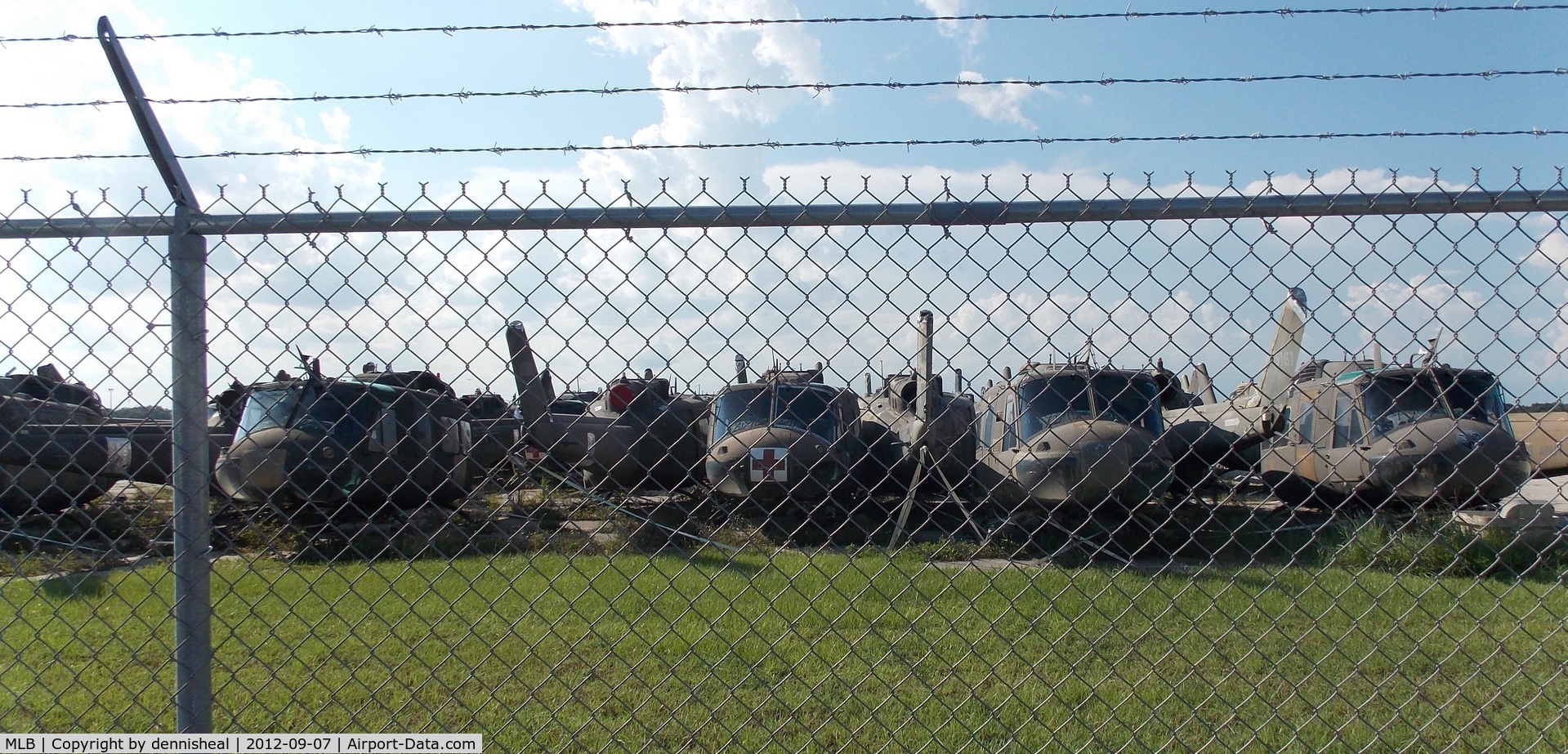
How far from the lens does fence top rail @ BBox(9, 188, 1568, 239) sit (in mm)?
2307

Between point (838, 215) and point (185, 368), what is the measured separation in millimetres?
1593

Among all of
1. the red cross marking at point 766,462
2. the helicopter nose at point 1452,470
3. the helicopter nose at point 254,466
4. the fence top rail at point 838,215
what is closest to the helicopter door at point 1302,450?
the helicopter nose at point 1452,470

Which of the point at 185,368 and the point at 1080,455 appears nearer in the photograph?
the point at 185,368

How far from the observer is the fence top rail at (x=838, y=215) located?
90.8 inches

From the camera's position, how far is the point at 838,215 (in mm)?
2307

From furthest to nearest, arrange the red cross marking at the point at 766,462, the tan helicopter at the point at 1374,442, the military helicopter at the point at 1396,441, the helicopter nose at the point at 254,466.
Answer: the helicopter nose at the point at 254,466 < the red cross marking at the point at 766,462 < the military helicopter at the point at 1396,441 < the tan helicopter at the point at 1374,442

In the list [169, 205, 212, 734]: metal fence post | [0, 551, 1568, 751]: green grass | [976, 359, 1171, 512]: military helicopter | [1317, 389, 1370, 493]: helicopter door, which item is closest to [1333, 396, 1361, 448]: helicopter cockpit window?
[1317, 389, 1370, 493]: helicopter door

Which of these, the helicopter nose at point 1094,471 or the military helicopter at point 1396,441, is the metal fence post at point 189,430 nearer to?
the helicopter nose at point 1094,471

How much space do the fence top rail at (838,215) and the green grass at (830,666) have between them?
1026 millimetres

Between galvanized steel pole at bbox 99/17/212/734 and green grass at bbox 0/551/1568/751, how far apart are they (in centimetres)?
35

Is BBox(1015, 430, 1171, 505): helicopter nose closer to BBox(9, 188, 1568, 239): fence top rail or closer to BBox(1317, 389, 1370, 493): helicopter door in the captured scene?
BBox(1317, 389, 1370, 493): helicopter door

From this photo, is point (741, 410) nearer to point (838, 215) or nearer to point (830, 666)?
point (830, 666)

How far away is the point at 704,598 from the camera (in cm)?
625

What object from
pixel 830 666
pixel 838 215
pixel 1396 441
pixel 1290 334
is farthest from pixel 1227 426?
pixel 838 215
